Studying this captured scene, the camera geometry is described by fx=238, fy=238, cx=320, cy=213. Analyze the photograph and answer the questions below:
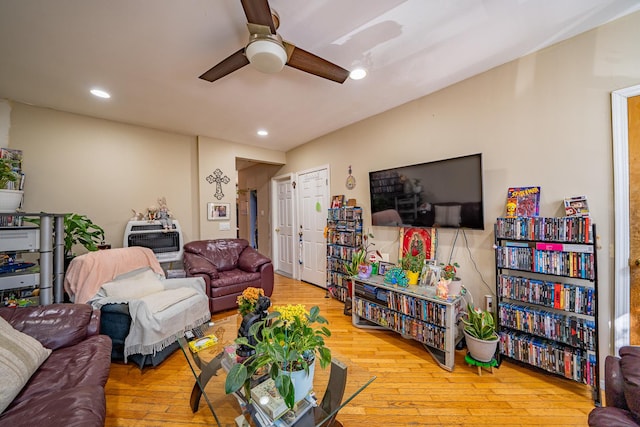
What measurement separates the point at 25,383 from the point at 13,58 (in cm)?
243

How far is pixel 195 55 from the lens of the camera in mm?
1895

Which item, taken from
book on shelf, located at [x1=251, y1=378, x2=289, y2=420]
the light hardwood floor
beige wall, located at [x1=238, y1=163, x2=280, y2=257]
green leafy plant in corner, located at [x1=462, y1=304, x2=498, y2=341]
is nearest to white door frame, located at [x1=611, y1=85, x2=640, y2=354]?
the light hardwood floor

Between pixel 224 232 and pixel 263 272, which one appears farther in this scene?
pixel 224 232

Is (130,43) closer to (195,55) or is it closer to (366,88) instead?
(195,55)

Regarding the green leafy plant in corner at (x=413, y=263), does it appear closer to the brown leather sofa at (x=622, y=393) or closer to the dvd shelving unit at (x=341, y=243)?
the dvd shelving unit at (x=341, y=243)

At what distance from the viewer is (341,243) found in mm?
3418

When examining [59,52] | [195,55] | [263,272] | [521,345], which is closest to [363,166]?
[263,272]

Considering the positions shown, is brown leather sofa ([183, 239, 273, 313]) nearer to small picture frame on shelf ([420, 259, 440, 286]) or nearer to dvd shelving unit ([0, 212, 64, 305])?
dvd shelving unit ([0, 212, 64, 305])

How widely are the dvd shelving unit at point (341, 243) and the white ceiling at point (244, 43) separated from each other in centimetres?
144

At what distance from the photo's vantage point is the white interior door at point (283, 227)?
475 centimetres

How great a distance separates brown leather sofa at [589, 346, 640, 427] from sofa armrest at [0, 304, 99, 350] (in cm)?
279

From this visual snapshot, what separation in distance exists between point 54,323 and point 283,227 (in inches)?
141

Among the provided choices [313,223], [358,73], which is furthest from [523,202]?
[313,223]

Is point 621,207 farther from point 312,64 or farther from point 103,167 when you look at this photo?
point 103,167
